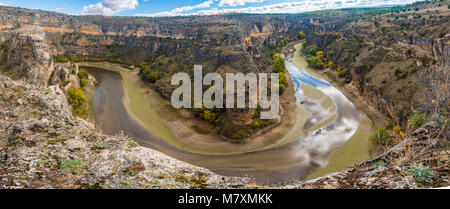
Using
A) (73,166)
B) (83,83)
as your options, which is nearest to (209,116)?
(73,166)

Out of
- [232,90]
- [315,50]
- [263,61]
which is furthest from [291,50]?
[232,90]

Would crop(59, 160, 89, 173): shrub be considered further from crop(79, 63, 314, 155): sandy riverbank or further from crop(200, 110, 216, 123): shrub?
crop(200, 110, 216, 123): shrub

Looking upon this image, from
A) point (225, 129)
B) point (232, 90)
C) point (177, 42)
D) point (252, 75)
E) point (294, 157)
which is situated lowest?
point (294, 157)

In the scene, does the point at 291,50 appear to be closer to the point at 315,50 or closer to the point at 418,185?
the point at 315,50

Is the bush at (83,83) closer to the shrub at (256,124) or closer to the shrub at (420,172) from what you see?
the shrub at (256,124)

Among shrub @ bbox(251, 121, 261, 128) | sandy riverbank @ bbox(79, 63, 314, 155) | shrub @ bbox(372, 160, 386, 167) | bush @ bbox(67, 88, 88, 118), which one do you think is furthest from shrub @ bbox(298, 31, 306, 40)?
shrub @ bbox(372, 160, 386, 167)

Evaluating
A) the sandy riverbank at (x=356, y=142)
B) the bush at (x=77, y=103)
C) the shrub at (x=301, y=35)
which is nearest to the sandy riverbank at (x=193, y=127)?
the sandy riverbank at (x=356, y=142)
